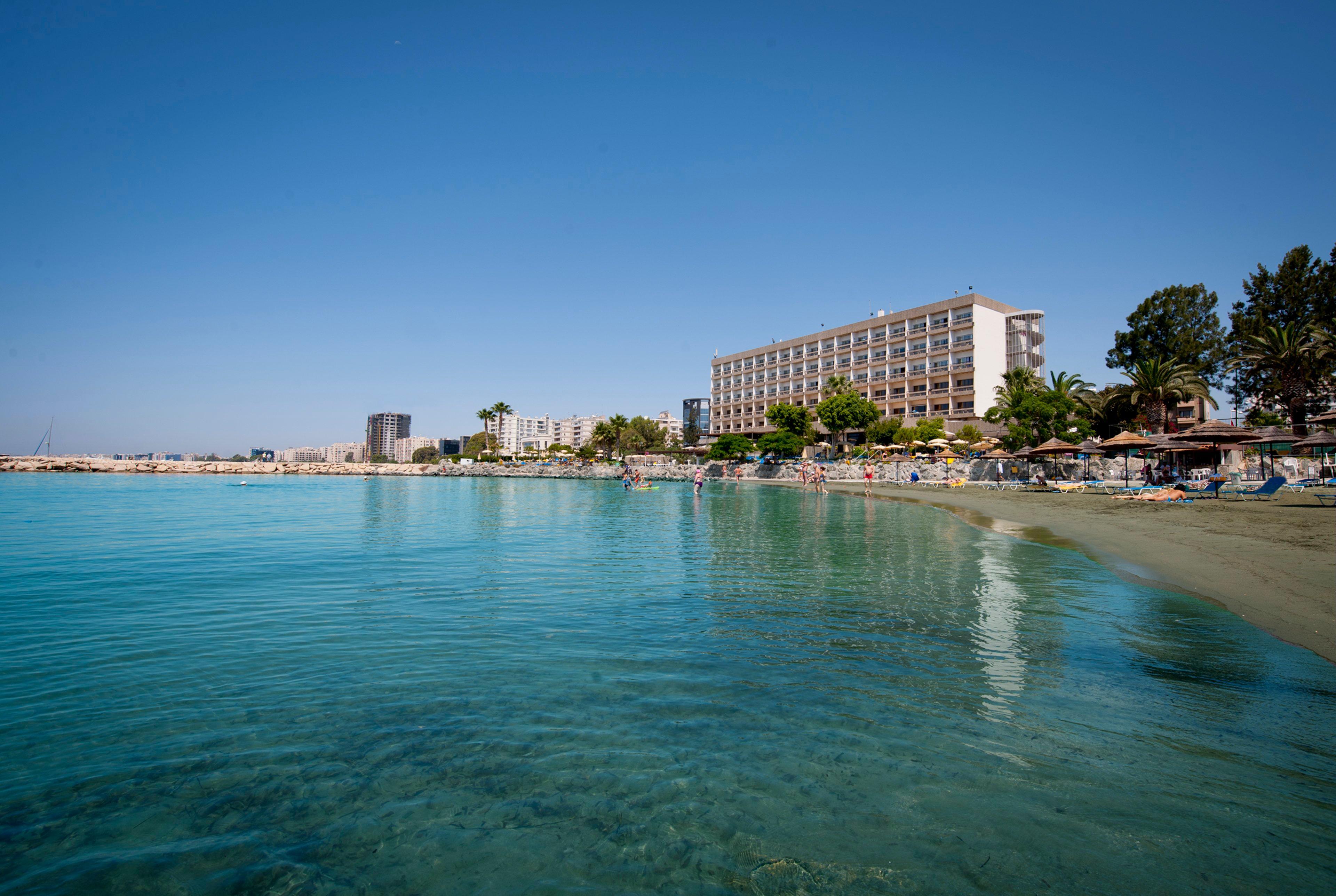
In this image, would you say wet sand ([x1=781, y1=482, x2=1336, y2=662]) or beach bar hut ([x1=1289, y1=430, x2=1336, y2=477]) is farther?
beach bar hut ([x1=1289, y1=430, x2=1336, y2=477])

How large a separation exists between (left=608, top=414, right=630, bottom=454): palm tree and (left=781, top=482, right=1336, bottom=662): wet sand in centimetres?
9323

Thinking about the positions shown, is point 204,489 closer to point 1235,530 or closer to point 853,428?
point 853,428

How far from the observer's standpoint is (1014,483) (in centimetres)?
4962

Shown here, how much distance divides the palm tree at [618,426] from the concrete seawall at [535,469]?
229 inches

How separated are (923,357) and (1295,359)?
41.4 meters

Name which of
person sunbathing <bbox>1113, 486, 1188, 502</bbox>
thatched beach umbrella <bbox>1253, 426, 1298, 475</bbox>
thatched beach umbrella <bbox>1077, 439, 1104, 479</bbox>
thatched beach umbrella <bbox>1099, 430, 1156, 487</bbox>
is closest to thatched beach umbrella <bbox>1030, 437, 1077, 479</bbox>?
thatched beach umbrella <bbox>1077, 439, 1104, 479</bbox>

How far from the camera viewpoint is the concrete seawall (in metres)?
56.2

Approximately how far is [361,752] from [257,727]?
4.14 feet

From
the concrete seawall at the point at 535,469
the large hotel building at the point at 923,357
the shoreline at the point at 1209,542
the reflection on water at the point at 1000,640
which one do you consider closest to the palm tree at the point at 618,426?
the concrete seawall at the point at 535,469

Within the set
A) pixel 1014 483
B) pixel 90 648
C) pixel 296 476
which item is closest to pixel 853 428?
pixel 1014 483

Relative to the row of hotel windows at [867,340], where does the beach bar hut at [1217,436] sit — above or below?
below

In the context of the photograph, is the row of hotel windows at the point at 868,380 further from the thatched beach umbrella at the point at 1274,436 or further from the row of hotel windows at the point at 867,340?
the thatched beach umbrella at the point at 1274,436

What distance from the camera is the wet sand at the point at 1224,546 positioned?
9188 millimetres

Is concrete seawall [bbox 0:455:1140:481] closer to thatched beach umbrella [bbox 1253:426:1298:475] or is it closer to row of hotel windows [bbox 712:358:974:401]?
thatched beach umbrella [bbox 1253:426:1298:475]
